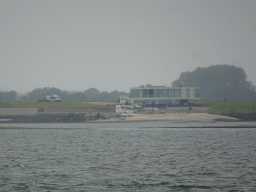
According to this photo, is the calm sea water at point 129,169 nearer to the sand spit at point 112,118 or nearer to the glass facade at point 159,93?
the sand spit at point 112,118

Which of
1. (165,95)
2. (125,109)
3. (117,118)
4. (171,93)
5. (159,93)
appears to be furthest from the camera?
(171,93)

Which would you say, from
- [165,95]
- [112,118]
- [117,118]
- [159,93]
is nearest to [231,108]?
[165,95]

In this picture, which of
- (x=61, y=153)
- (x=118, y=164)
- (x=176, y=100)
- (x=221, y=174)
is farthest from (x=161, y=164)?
(x=176, y=100)

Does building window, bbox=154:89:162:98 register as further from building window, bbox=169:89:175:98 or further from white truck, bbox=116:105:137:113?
white truck, bbox=116:105:137:113

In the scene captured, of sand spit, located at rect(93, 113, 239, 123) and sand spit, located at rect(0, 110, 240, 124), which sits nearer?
sand spit, located at rect(93, 113, 239, 123)

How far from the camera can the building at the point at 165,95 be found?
137750mm

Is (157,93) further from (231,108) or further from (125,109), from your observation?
(125,109)

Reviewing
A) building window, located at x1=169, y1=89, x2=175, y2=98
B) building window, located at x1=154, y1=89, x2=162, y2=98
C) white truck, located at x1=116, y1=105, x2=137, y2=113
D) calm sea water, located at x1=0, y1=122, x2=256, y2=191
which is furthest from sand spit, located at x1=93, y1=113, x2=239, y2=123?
building window, located at x1=169, y1=89, x2=175, y2=98

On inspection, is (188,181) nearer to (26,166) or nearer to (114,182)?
(114,182)

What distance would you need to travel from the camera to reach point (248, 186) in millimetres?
17828

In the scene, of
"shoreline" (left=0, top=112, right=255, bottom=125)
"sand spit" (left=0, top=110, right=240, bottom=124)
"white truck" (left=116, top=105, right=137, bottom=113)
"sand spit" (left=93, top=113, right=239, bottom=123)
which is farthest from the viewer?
"white truck" (left=116, top=105, right=137, bottom=113)

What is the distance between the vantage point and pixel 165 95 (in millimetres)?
137875

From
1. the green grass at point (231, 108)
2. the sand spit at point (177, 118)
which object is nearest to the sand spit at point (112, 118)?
the sand spit at point (177, 118)

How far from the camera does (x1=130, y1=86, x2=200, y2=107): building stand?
13775cm
